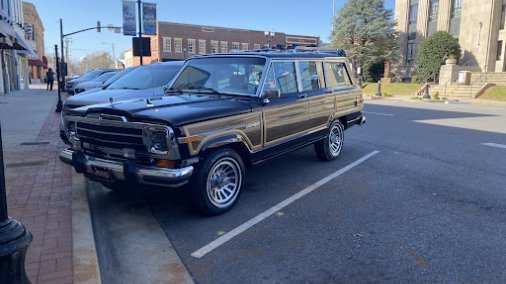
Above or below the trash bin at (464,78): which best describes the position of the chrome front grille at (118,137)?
below

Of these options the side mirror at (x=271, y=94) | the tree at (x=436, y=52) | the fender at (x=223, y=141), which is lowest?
the fender at (x=223, y=141)

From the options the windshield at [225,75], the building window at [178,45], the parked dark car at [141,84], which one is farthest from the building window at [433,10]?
the windshield at [225,75]

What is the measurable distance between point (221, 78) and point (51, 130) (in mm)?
6580

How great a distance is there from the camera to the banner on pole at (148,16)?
691 inches

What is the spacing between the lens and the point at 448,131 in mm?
11117

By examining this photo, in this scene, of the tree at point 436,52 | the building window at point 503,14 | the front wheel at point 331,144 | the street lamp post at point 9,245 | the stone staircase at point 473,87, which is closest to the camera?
the street lamp post at point 9,245

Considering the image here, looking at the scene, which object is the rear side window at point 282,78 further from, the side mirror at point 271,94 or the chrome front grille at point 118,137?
the chrome front grille at point 118,137

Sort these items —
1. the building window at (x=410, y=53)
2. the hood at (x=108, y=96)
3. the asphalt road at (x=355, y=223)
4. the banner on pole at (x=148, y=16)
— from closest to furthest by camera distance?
the asphalt road at (x=355, y=223) → the hood at (x=108, y=96) → the banner on pole at (x=148, y=16) → the building window at (x=410, y=53)

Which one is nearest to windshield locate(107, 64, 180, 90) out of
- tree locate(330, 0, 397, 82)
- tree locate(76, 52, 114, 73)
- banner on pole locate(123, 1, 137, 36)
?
banner on pole locate(123, 1, 137, 36)

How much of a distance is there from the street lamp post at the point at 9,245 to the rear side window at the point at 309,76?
4507mm

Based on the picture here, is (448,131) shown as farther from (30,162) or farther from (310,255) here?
(30,162)

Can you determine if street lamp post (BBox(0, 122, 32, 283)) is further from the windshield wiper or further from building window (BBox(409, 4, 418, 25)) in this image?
building window (BBox(409, 4, 418, 25))

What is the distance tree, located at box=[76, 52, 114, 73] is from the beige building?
3438 inches

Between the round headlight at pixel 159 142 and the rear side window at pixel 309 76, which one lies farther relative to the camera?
the rear side window at pixel 309 76
